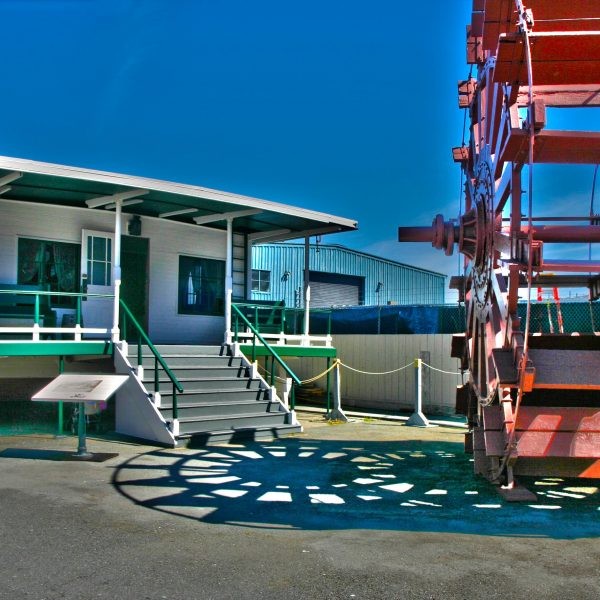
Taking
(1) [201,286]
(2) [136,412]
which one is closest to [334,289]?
(1) [201,286]

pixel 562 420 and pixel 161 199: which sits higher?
pixel 161 199

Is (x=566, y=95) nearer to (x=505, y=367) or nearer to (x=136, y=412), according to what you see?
(x=505, y=367)

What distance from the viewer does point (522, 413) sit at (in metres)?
6.84

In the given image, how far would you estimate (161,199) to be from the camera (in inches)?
491

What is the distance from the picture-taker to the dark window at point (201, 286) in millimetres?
14367

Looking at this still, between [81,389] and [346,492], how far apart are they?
146 inches

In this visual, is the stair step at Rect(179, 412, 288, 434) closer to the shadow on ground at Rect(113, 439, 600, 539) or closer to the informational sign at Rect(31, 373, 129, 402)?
the shadow on ground at Rect(113, 439, 600, 539)

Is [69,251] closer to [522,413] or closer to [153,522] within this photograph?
[153,522]

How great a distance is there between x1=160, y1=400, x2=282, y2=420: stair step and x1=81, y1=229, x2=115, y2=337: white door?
10.1 ft

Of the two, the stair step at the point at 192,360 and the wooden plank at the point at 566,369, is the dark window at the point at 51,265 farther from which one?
the wooden plank at the point at 566,369

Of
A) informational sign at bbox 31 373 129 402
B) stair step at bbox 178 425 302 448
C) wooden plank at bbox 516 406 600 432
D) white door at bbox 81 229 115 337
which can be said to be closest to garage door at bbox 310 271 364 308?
white door at bbox 81 229 115 337

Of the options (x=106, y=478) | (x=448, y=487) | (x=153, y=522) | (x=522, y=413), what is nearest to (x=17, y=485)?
(x=106, y=478)

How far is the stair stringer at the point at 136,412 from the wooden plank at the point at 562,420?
4.93 metres

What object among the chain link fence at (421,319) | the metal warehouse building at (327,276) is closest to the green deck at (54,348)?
the chain link fence at (421,319)
